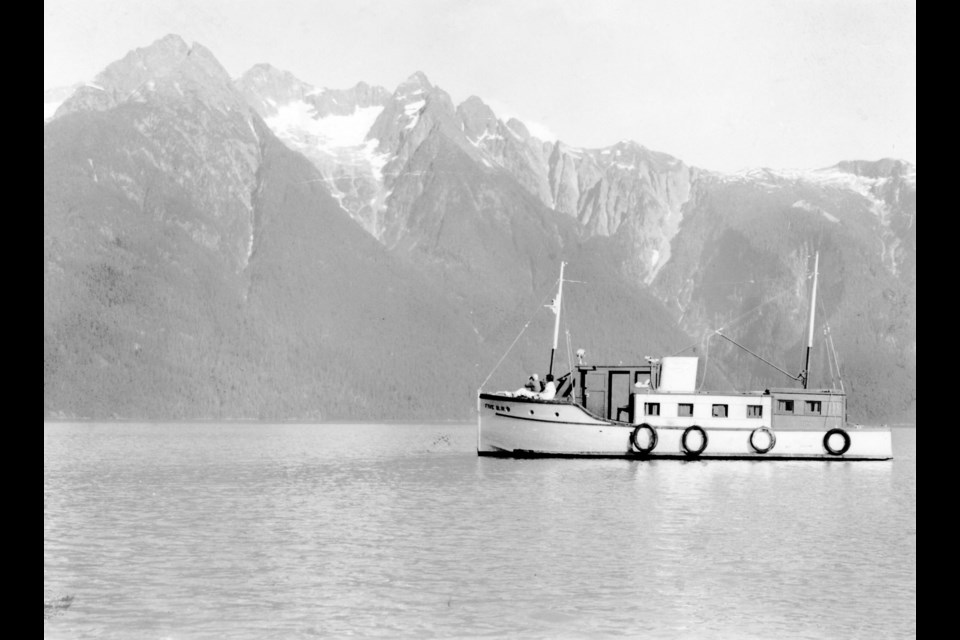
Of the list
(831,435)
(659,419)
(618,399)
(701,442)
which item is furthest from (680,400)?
(831,435)

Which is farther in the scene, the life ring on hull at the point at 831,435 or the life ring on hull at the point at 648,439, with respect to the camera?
the life ring on hull at the point at 831,435

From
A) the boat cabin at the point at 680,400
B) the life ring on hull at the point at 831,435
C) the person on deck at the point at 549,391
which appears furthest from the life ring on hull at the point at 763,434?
the person on deck at the point at 549,391

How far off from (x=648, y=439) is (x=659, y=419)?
6.21 feet

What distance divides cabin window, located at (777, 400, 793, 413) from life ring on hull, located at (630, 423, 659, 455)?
1137 cm

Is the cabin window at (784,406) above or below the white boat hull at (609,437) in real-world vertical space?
above

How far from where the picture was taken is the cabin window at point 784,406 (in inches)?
3765

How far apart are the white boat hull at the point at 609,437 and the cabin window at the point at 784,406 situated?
5.45 ft

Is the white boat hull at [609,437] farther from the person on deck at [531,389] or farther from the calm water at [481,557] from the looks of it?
the calm water at [481,557]

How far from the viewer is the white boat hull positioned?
9181 centimetres

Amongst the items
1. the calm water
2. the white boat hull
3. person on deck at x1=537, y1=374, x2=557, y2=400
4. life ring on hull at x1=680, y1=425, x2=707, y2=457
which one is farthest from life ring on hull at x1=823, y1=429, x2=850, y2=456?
person on deck at x1=537, y1=374, x2=557, y2=400

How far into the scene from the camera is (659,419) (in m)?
92.6
